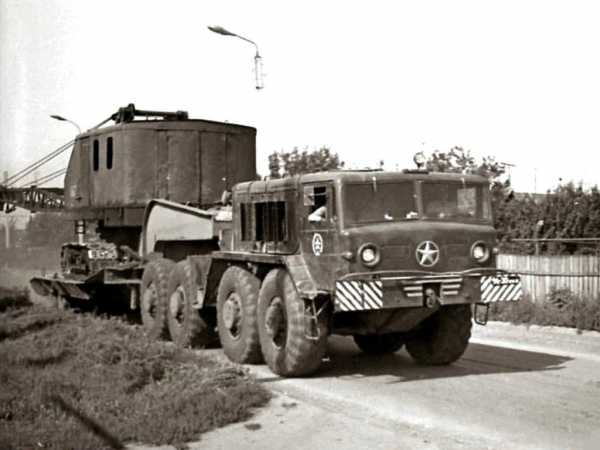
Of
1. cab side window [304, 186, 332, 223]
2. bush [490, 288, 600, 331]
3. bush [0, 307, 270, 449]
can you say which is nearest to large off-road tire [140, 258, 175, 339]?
bush [0, 307, 270, 449]

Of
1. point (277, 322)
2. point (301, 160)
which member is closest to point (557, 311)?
point (277, 322)

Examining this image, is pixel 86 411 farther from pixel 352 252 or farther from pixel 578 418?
pixel 578 418

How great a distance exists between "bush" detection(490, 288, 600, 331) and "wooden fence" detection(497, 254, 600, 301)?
0.24 m

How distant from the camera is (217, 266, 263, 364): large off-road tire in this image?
11375mm

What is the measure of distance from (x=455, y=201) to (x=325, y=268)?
1.89m

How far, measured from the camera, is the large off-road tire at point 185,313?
1327 cm

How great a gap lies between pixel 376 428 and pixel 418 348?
12.9 ft

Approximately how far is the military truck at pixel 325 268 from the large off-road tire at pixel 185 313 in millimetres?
18

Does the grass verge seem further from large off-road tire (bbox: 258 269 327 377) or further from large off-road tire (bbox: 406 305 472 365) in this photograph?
large off-road tire (bbox: 406 305 472 365)

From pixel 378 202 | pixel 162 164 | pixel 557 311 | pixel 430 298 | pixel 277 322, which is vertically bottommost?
pixel 557 311

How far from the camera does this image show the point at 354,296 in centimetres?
959

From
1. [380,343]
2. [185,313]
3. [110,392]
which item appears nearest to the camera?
[110,392]

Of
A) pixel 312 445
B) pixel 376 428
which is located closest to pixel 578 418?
pixel 376 428

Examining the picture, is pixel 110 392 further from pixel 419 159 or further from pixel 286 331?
pixel 419 159
